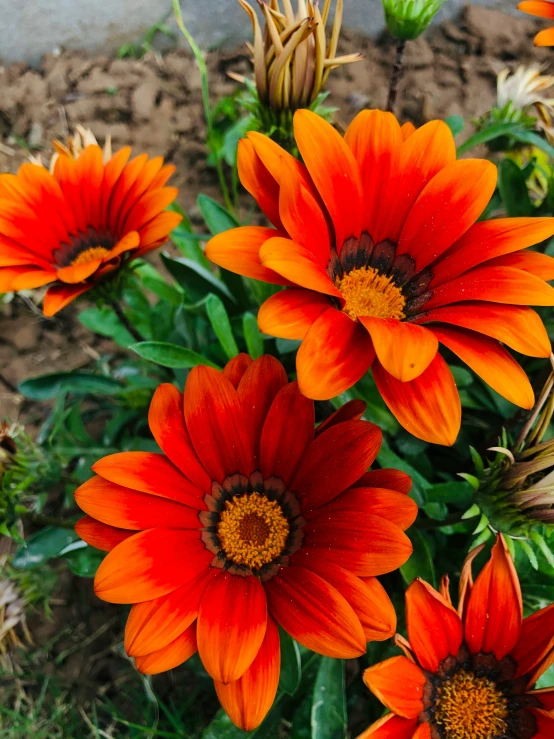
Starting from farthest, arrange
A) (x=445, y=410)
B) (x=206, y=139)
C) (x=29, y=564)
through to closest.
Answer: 1. (x=206, y=139)
2. (x=29, y=564)
3. (x=445, y=410)

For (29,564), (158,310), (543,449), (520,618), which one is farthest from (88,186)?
(520,618)

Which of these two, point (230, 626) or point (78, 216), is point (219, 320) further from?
point (230, 626)

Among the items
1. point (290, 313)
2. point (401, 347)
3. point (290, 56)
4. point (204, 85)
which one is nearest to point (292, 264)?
point (290, 313)

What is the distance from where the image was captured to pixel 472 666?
941 mm

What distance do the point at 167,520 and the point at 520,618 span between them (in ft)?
1.78

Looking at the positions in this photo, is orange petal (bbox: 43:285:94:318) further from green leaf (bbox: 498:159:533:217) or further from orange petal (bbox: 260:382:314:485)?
green leaf (bbox: 498:159:533:217)

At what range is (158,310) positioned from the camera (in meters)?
1.53

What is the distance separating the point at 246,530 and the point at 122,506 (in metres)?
0.25

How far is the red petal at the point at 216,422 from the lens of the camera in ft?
2.97

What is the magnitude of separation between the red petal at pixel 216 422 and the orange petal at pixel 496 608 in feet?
1.33

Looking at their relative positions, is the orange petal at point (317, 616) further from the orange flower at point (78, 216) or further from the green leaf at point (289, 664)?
the orange flower at point (78, 216)

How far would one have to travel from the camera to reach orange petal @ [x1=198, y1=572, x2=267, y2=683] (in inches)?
30.7

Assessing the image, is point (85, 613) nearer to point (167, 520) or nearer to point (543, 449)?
point (167, 520)

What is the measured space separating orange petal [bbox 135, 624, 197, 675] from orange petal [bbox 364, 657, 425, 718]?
0.80ft
